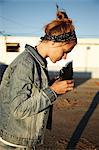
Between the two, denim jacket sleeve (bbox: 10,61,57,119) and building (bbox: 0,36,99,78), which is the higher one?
building (bbox: 0,36,99,78)

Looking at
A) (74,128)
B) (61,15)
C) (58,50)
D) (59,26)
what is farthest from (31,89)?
(74,128)

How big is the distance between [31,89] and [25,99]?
0.11 meters

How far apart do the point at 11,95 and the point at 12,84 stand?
0.08 metres

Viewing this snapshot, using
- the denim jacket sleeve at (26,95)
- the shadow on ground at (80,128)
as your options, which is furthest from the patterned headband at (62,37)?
the shadow on ground at (80,128)

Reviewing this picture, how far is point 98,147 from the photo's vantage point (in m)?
7.23

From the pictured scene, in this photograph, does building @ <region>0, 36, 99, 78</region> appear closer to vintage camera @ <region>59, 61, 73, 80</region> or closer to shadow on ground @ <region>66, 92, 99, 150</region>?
shadow on ground @ <region>66, 92, 99, 150</region>

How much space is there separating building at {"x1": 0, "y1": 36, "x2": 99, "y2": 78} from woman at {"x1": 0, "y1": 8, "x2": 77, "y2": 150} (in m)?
27.3

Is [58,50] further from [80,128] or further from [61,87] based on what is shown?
[80,128]

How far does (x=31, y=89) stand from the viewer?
2.23 m

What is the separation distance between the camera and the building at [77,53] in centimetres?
2991

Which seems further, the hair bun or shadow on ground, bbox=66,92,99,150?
shadow on ground, bbox=66,92,99,150

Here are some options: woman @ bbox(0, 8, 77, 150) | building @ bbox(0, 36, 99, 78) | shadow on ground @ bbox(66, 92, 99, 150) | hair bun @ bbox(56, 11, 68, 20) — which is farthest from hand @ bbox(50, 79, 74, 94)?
building @ bbox(0, 36, 99, 78)

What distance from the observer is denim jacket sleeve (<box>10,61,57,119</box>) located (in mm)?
2148

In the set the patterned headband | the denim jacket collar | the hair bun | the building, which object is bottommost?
the denim jacket collar
